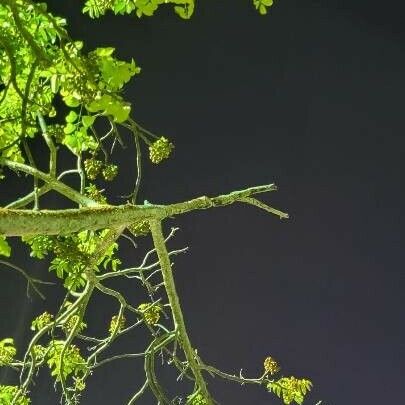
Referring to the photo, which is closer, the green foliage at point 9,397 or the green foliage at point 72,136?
the green foliage at point 72,136

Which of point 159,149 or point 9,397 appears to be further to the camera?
point 9,397

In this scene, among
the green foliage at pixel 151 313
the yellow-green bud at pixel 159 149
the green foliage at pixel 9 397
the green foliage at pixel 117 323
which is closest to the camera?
the yellow-green bud at pixel 159 149

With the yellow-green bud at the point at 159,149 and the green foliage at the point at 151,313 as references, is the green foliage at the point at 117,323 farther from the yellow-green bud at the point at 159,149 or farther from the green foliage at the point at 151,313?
the yellow-green bud at the point at 159,149

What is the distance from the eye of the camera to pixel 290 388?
243 cm

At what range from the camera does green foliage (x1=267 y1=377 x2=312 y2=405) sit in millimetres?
2408

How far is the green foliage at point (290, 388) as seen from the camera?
7.90 ft

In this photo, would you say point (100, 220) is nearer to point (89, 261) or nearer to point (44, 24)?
point (89, 261)

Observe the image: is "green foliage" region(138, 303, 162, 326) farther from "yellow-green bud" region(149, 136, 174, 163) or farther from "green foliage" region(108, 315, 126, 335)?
"yellow-green bud" region(149, 136, 174, 163)

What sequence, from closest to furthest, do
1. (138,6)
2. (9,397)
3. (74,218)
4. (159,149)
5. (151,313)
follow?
(138,6)
(74,218)
(159,149)
(9,397)
(151,313)

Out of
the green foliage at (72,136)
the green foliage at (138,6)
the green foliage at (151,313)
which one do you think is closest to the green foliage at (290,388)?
the green foliage at (72,136)

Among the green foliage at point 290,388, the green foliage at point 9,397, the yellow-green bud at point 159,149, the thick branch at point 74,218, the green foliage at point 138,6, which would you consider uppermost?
the green foliage at point 138,6

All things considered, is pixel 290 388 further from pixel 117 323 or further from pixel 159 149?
pixel 159 149

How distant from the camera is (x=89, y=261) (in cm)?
183

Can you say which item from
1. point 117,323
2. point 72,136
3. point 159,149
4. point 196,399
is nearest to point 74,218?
point 72,136
